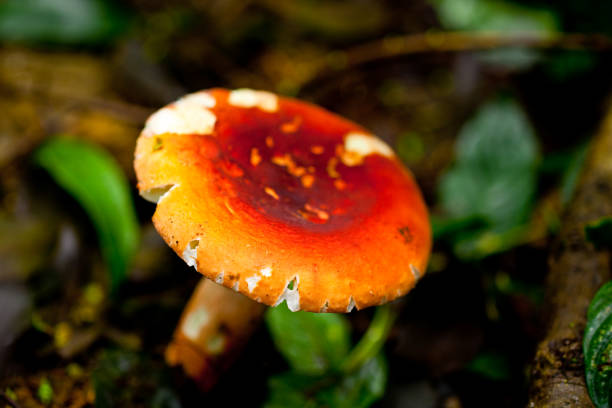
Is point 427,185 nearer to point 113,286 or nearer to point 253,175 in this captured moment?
point 253,175

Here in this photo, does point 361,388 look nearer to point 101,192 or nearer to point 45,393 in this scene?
point 45,393

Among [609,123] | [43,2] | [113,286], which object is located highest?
[609,123]

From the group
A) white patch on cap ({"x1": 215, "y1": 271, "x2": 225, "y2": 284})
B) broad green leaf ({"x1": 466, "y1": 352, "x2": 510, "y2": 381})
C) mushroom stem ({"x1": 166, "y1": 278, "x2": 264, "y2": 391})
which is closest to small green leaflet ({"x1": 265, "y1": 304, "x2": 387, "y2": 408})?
mushroom stem ({"x1": 166, "y1": 278, "x2": 264, "y2": 391})

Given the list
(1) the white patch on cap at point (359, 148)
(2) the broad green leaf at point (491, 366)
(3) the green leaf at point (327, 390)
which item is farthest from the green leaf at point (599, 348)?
(1) the white patch on cap at point (359, 148)

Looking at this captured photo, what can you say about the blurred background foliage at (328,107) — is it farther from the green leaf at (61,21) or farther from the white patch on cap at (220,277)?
the white patch on cap at (220,277)

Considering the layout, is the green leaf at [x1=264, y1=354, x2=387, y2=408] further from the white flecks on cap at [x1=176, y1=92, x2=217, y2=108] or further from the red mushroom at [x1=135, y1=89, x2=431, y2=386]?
the white flecks on cap at [x1=176, y1=92, x2=217, y2=108]

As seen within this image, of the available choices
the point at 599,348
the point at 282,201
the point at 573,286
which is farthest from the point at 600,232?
the point at 282,201

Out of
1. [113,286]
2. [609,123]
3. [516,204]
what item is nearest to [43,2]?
[113,286]
